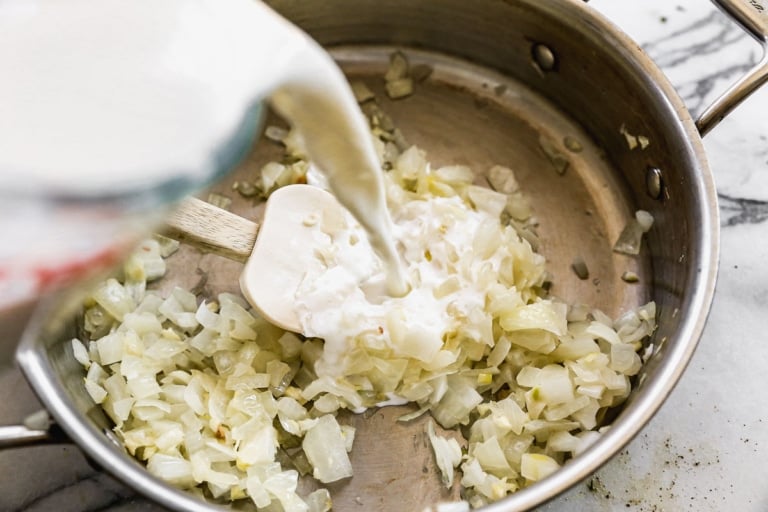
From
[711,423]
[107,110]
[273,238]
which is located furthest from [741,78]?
[107,110]

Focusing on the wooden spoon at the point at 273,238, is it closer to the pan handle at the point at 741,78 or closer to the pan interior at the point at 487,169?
the pan interior at the point at 487,169

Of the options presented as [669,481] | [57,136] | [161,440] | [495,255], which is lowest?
[669,481]

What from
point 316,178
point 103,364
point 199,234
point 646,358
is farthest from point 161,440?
point 646,358

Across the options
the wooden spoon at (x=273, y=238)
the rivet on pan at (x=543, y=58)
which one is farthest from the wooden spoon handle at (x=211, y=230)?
the rivet on pan at (x=543, y=58)

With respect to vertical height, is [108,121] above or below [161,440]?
above

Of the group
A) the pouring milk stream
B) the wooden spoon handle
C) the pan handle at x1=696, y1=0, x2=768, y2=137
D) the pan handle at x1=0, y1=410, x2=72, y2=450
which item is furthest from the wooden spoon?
the pan handle at x1=696, y1=0, x2=768, y2=137

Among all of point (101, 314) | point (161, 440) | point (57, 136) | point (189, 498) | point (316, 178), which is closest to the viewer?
point (57, 136)

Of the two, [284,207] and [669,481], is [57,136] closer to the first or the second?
[284,207]
